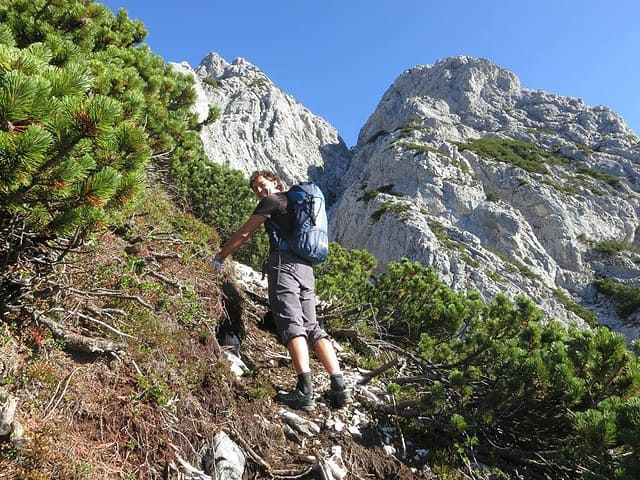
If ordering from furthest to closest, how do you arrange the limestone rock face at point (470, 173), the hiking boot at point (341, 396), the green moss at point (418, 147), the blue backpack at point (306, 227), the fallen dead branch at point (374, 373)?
the green moss at point (418, 147) < the limestone rock face at point (470, 173) < the fallen dead branch at point (374, 373) < the blue backpack at point (306, 227) < the hiking boot at point (341, 396)

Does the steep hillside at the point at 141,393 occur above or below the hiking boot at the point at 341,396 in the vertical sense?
below

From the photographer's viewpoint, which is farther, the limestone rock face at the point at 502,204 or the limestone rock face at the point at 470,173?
the limestone rock face at the point at 470,173

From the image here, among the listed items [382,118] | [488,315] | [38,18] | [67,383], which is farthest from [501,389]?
[382,118]

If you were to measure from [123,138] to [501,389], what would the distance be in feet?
11.2

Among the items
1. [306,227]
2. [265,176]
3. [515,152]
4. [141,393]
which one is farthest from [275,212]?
[515,152]

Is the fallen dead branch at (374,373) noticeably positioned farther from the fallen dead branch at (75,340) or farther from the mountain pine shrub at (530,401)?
the fallen dead branch at (75,340)

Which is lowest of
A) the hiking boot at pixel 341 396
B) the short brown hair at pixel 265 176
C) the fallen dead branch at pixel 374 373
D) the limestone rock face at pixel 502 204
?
the hiking boot at pixel 341 396

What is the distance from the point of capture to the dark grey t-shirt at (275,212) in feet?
11.9

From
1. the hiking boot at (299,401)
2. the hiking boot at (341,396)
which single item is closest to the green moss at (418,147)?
the hiking boot at (341,396)

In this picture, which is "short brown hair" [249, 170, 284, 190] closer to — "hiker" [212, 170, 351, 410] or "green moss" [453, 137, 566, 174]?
"hiker" [212, 170, 351, 410]

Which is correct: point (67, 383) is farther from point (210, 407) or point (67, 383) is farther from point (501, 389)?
point (501, 389)

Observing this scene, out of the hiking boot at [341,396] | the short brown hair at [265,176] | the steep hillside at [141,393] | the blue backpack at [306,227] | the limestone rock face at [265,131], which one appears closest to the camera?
the steep hillside at [141,393]

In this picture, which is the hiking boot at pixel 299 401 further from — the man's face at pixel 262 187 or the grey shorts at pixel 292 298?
the man's face at pixel 262 187

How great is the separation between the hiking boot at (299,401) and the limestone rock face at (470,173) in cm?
2801
